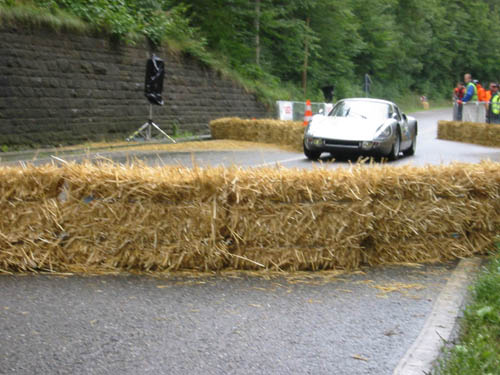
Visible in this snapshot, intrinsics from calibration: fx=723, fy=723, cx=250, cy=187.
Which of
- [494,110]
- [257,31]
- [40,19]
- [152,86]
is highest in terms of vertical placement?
[257,31]

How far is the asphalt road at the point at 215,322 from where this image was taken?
397 cm

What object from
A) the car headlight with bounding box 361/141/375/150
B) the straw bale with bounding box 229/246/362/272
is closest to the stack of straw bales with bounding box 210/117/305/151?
the car headlight with bounding box 361/141/375/150

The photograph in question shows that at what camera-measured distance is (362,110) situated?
16.1m

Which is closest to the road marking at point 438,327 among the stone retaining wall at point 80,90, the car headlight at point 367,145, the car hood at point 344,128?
the car headlight at point 367,145

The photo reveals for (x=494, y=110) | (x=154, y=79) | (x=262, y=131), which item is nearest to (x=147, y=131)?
(x=154, y=79)

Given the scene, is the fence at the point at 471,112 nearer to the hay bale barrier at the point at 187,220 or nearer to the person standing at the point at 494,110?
the person standing at the point at 494,110

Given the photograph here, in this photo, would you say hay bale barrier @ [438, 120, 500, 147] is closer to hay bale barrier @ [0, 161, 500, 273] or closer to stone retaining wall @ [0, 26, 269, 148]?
stone retaining wall @ [0, 26, 269, 148]

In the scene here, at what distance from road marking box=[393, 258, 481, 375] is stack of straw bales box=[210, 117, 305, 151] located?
1430 cm

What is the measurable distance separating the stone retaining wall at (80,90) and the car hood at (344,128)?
23.3 ft

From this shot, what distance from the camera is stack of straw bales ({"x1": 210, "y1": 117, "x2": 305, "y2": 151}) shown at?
20625 millimetres

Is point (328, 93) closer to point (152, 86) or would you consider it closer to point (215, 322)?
point (152, 86)

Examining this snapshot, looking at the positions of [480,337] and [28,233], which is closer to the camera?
[480,337]

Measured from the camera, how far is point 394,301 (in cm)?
521

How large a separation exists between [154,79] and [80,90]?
2.49m
